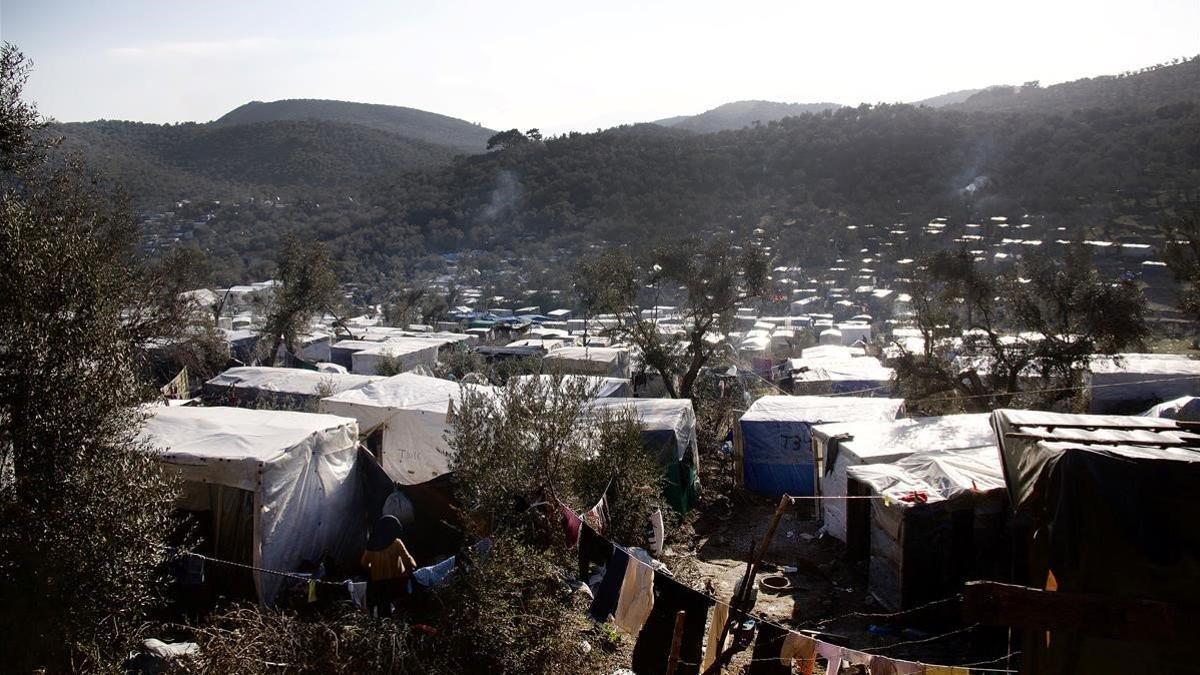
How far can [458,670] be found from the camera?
6.43 metres

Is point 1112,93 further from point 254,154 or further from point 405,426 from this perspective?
point 254,154

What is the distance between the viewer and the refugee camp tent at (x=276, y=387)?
17.2 meters

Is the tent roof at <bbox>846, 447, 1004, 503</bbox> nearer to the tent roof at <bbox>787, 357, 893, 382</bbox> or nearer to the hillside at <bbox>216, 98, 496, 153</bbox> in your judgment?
the tent roof at <bbox>787, 357, 893, 382</bbox>

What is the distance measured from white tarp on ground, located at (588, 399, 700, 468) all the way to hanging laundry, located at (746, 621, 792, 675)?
5.77m

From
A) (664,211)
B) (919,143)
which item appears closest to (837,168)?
(919,143)

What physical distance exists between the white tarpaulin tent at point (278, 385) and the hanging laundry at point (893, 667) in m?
13.1

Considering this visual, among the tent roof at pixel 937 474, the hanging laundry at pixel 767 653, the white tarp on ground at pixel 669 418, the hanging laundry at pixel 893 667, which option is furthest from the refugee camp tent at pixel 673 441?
the hanging laundry at pixel 893 667

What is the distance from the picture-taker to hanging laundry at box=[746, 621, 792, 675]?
642cm

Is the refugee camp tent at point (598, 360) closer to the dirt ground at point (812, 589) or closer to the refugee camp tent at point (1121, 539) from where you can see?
the dirt ground at point (812, 589)

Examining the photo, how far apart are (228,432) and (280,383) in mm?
9867

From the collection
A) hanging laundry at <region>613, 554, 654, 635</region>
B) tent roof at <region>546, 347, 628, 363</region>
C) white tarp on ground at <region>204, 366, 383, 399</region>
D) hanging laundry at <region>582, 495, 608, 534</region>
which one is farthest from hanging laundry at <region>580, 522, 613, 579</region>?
tent roof at <region>546, 347, 628, 363</region>

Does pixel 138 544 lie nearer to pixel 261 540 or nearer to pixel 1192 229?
pixel 261 540

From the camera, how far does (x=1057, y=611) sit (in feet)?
11.1

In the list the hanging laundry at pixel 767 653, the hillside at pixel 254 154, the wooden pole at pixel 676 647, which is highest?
the hillside at pixel 254 154
